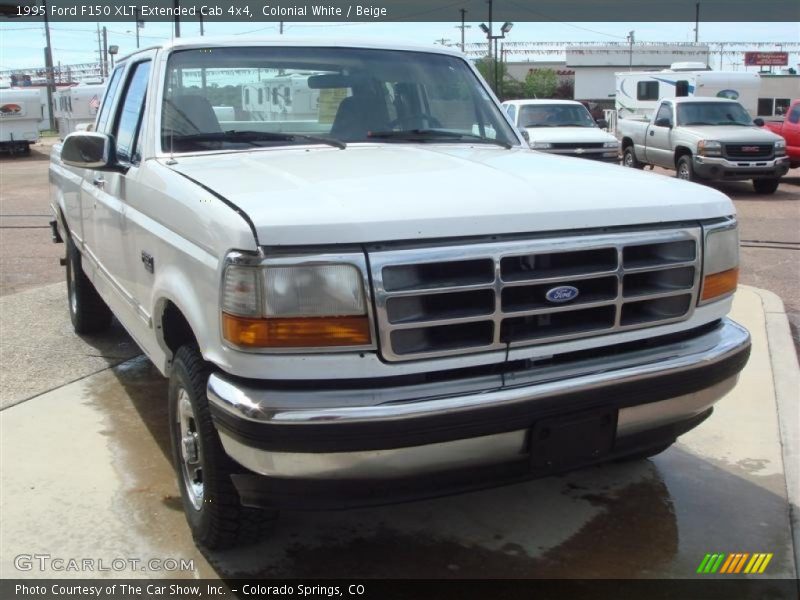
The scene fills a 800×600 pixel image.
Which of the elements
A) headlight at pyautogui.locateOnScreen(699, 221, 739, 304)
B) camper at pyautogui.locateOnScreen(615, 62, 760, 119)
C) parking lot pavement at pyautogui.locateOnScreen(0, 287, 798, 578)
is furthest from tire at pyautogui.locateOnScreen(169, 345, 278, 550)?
camper at pyautogui.locateOnScreen(615, 62, 760, 119)

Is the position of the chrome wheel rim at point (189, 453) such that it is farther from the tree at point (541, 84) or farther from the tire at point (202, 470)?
the tree at point (541, 84)

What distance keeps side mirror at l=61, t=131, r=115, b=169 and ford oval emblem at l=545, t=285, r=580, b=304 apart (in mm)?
2266

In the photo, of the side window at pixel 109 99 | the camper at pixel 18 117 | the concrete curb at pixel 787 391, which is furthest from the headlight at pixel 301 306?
the camper at pixel 18 117

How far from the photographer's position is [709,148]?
1505 cm

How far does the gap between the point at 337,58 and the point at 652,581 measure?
2.83 metres

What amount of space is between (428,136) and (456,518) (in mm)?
1834

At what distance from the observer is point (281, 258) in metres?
2.49

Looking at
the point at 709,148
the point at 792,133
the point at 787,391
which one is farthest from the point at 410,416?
the point at 792,133

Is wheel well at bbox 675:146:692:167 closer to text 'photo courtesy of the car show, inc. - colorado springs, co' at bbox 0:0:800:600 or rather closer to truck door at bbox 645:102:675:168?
truck door at bbox 645:102:675:168

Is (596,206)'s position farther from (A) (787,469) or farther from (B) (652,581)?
(A) (787,469)

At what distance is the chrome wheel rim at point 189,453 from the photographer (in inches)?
126

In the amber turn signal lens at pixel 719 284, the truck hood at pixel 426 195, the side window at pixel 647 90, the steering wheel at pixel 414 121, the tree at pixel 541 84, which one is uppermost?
the tree at pixel 541 84

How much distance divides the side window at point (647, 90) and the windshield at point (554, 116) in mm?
6533

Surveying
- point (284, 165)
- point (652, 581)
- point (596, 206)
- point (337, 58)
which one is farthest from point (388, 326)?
point (337, 58)
